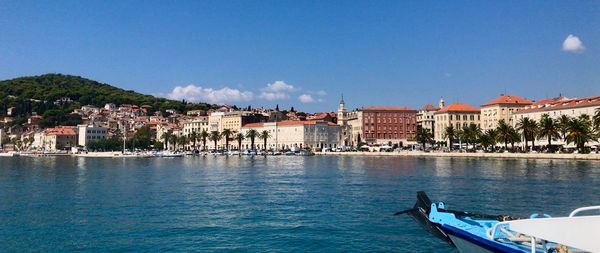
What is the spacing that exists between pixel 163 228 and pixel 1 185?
1064 inches

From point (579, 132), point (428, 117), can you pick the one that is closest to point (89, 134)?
point (428, 117)

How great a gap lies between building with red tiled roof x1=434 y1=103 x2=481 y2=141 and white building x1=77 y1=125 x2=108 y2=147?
384 feet

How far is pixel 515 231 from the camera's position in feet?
30.9

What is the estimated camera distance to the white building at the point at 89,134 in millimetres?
173875

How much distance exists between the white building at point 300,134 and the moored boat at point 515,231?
140m

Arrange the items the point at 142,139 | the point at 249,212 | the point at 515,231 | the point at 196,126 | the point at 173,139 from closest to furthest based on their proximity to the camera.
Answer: the point at 515,231
the point at 249,212
the point at 173,139
the point at 142,139
the point at 196,126

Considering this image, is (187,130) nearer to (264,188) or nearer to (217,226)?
(264,188)

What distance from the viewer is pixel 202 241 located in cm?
1736

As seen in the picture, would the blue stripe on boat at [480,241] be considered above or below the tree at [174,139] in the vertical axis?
below

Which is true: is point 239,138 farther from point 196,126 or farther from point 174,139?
point 196,126

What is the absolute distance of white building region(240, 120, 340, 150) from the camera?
157500 millimetres

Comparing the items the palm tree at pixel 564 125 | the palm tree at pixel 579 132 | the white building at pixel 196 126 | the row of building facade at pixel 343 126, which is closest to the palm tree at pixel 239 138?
the row of building facade at pixel 343 126

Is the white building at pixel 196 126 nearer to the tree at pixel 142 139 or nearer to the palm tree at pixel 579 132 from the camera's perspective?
the tree at pixel 142 139

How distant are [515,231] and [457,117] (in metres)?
132
